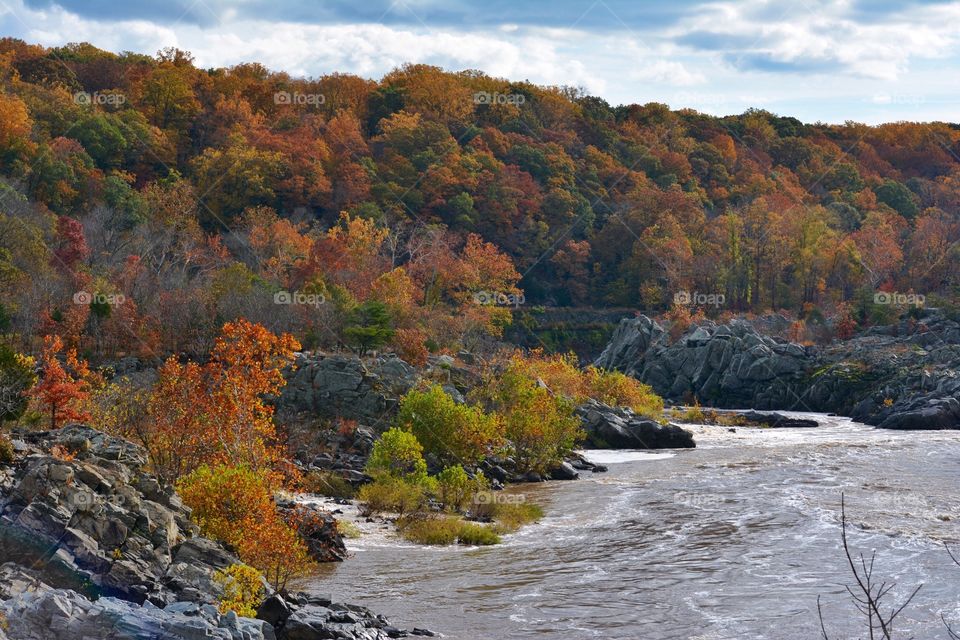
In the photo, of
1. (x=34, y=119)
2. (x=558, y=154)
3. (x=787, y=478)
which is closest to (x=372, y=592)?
(x=787, y=478)

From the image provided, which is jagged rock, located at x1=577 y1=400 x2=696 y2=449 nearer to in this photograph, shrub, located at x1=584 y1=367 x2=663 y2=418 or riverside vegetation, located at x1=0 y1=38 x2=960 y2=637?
riverside vegetation, located at x1=0 y1=38 x2=960 y2=637

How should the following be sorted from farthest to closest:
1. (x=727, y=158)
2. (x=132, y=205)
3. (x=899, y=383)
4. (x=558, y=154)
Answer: (x=727, y=158) < (x=558, y=154) < (x=132, y=205) < (x=899, y=383)

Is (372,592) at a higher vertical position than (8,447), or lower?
lower

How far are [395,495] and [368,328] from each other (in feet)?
66.0

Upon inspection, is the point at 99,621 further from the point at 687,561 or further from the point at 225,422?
the point at 687,561

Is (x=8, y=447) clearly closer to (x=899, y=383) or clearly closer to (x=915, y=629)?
(x=915, y=629)

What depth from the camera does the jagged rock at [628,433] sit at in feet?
162

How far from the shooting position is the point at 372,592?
2198 centimetres

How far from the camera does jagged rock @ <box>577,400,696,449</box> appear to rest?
162 ft

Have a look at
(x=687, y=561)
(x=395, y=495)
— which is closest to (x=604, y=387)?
(x=395, y=495)

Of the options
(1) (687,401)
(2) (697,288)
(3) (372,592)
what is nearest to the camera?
(3) (372,592)

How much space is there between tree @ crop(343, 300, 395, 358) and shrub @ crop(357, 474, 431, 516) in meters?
18.8

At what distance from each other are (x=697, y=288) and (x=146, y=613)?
85.2 meters

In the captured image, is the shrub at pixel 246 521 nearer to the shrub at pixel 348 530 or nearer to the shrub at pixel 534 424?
the shrub at pixel 348 530
